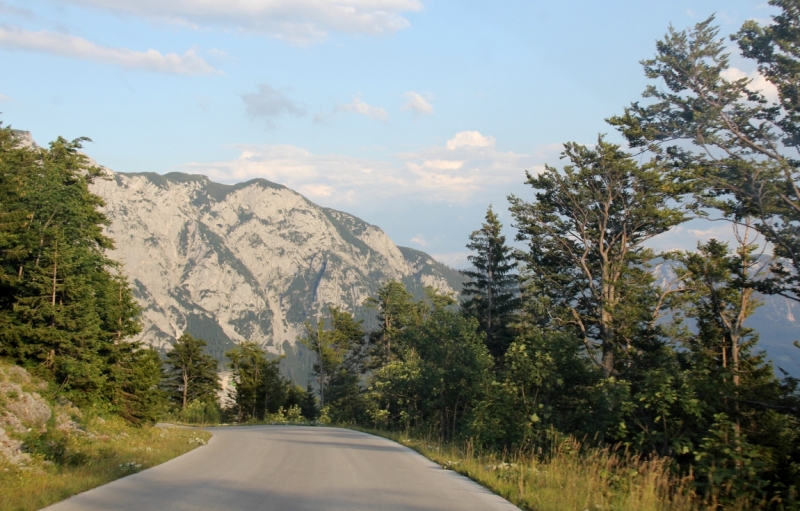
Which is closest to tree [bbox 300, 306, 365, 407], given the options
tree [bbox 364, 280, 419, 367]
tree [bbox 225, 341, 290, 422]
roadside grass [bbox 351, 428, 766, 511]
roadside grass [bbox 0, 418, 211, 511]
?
tree [bbox 225, 341, 290, 422]

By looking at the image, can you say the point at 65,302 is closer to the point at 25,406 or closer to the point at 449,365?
the point at 25,406

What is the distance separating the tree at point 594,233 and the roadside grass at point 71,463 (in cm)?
2096

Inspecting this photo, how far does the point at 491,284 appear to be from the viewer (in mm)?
44781

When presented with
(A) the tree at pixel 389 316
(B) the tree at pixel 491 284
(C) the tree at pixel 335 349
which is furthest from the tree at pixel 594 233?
(C) the tree at pixel 335 349

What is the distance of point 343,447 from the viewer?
18.5 metres

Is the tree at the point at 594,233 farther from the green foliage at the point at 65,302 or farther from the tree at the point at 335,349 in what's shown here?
the tree at the point at 335,349

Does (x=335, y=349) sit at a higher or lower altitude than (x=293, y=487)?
higher

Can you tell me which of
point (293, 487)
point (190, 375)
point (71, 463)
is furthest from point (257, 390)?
point (293, 487)

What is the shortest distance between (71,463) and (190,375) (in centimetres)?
6773

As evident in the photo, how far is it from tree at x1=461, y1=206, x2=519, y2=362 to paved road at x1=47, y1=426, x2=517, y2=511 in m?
29.6

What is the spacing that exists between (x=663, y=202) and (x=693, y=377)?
21.4 meters

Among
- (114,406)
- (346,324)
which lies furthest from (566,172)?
(346,324)

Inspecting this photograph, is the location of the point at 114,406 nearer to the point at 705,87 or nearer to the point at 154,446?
the point at 154,446

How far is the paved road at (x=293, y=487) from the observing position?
7980 mm
